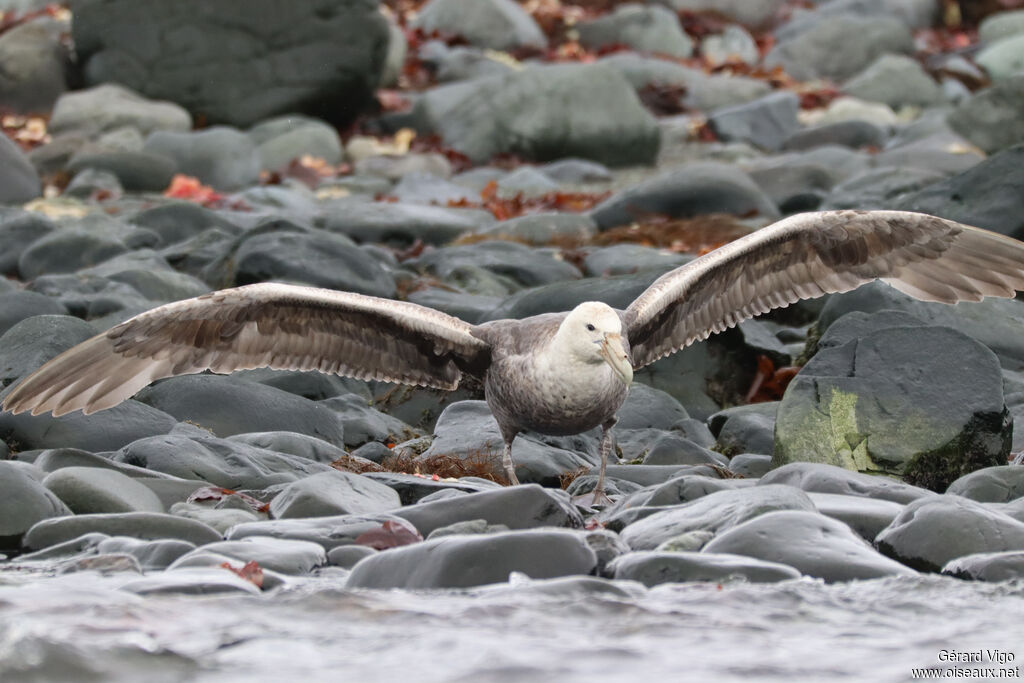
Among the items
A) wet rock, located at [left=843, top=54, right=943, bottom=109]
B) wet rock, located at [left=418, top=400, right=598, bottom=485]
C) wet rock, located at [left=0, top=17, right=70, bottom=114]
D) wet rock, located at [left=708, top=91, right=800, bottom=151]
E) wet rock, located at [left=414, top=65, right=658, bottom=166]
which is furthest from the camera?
wet rock, located at [left=843, top=54, right=943, bottom=109]

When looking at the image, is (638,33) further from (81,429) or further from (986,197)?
(81,429)

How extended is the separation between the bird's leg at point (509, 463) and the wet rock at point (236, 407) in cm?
119

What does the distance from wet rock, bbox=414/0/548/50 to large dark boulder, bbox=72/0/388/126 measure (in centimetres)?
536

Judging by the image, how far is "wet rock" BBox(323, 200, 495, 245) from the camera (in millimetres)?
13664

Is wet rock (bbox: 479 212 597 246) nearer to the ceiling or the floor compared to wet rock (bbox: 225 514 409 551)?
nearer to the floor

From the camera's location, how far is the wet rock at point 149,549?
545 centimetres

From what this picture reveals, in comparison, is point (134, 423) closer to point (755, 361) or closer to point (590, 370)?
point (590, 370)

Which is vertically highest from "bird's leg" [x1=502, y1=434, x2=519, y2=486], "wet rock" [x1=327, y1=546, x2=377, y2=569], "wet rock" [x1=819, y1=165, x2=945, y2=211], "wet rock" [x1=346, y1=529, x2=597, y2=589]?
"wet rock" [x1=346, y1=529, x2=597, y2=589]

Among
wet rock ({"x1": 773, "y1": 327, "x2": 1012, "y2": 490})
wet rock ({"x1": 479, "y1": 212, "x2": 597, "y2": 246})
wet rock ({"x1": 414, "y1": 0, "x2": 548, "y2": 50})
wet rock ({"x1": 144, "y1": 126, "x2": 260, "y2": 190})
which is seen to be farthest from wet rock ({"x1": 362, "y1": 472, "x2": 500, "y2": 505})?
wet rock ({"x1": 414, "y1": 0, "x2": 548, "y2": 50})

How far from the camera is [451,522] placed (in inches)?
232

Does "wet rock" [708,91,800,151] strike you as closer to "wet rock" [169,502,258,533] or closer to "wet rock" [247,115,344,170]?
"wet rock" [247,115,344,170]

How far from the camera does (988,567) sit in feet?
17.4

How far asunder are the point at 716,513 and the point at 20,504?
2.85 m

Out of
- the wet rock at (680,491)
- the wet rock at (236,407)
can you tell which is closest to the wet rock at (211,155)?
the wet rock at (236,407)
